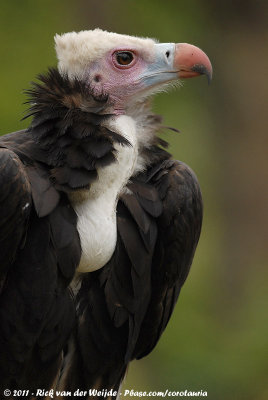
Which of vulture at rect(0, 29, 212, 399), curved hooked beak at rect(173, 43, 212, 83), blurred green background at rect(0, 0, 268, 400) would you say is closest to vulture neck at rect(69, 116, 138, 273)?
vulture at rect(0, 29, 212, 399)

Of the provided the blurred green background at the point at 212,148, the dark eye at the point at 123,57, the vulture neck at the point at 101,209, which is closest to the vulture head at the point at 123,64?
the dark eye at the point at 123,57

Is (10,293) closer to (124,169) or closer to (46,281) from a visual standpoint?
(46,281)

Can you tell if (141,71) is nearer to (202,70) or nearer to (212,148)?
(202,70)

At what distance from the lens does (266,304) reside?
33.9 ft

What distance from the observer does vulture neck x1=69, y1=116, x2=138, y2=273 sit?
4.74 metres

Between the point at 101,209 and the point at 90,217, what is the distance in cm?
7

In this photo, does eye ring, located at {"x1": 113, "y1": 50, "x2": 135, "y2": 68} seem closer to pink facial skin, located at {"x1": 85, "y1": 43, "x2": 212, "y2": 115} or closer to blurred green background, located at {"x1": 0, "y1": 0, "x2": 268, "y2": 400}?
pink facial skin, located at {"x1": 85, "y1": 43, "x2": 212, "y2": 115}

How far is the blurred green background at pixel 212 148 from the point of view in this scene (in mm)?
9422

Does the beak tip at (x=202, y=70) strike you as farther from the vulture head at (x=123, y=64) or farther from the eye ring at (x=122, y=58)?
the eye ring at (x=122, y=58)

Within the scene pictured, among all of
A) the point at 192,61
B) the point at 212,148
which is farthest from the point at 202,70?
the point at 212,148

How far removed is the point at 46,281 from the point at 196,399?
499 centimetres

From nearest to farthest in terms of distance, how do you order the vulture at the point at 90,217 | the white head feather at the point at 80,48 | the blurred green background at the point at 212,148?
the vulture at the point at 90,217
the white head feather at the point at 80,48
the blurred green background at the point at 212,148

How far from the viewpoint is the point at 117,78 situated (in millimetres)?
5078

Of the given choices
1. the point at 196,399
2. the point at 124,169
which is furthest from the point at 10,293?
the point at 196,399
